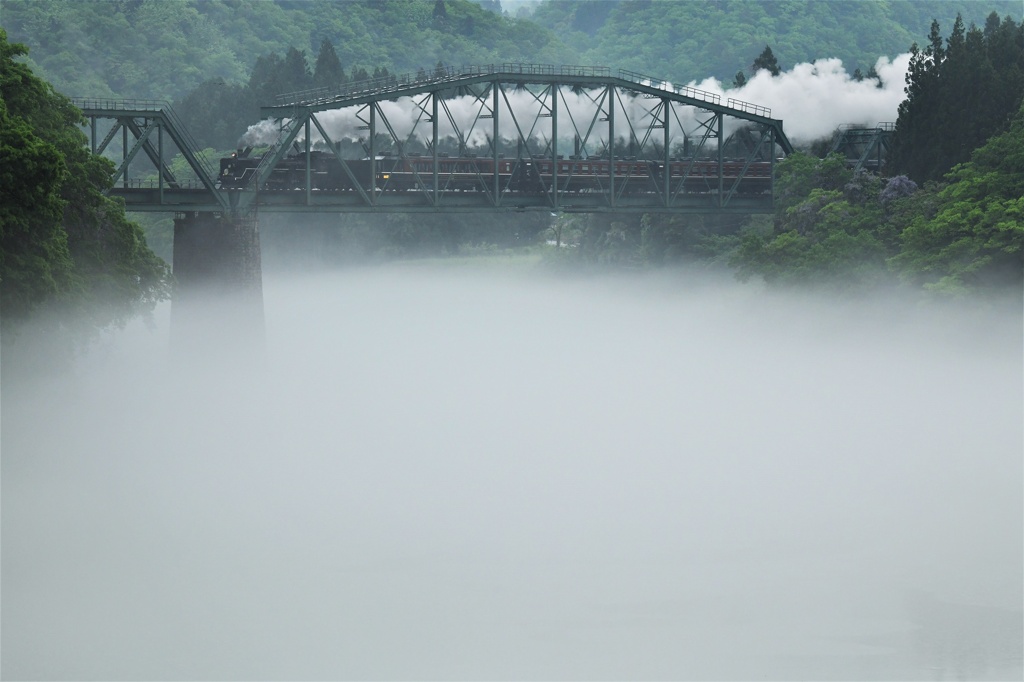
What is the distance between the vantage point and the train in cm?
9512

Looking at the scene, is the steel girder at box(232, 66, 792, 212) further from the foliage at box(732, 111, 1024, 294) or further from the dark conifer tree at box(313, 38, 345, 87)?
the dark conifer tree at box(313, 38, 345, 87)

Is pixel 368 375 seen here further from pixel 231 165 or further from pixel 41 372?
pixel 41 372

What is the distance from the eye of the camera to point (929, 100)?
103062mm

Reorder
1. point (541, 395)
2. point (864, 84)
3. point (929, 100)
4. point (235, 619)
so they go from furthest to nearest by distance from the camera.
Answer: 1. point (864, 84)
2. point (929, 100)
3. point (541, 395)
4. point (235, 619)

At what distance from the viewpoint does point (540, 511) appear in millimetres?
57938

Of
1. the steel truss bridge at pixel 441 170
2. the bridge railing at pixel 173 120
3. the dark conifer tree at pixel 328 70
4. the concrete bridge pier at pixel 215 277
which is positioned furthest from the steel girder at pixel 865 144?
the dark conifer tree at pixel 328 70

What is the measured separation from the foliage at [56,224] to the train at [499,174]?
20718 millimetres

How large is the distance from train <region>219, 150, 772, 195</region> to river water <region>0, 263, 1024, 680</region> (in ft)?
35.2

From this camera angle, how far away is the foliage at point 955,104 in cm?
10056

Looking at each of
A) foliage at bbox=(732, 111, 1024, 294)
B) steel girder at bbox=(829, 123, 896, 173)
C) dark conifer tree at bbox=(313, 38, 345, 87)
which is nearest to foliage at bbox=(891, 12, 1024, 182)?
foliage at bbox=(732, 111, 1024, 294)

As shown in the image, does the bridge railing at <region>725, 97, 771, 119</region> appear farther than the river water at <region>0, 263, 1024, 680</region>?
Yes

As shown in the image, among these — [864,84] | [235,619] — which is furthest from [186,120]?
[235,619]

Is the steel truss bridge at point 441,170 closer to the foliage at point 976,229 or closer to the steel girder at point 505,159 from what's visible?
the steel girder at point 505,159

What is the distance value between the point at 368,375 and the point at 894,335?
30439mm
